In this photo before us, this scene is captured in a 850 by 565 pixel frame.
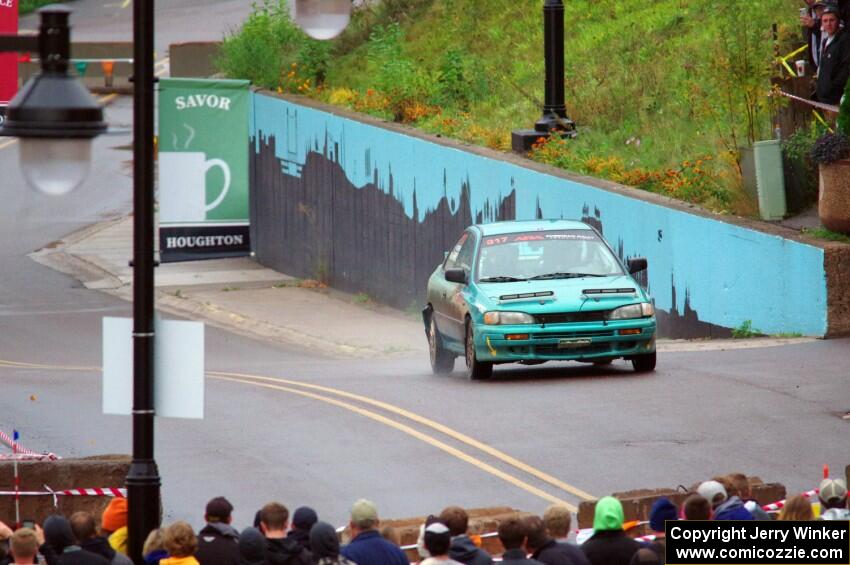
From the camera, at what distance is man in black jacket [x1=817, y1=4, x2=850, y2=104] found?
72.6ft

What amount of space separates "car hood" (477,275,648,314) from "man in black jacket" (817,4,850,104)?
18.0 feet

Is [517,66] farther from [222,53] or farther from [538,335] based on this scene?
[538,335]

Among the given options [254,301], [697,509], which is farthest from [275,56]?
[697,509]

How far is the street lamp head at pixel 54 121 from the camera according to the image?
7961mm

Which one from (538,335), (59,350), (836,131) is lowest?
(59,350)

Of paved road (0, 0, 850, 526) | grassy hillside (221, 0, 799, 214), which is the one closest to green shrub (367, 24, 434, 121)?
grassy hillside (221, 0, 799, 214)

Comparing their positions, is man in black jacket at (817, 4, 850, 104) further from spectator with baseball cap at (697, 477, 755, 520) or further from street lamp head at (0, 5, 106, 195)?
street lamp head at (0, 5, 106, 195)

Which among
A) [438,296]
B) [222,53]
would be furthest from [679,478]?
[222,53]

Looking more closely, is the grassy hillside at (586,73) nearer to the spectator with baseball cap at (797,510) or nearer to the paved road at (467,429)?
the paved road at (467,429)

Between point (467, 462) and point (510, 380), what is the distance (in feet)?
15.3

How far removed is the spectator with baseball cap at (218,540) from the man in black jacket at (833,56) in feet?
48.9

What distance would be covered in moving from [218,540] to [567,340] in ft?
30.7

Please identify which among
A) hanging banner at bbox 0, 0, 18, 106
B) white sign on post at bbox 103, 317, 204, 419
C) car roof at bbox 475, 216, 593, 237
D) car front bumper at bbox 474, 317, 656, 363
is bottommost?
car front bumper at bbox 474, 317, 656, 363

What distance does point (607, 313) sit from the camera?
59.7ft
